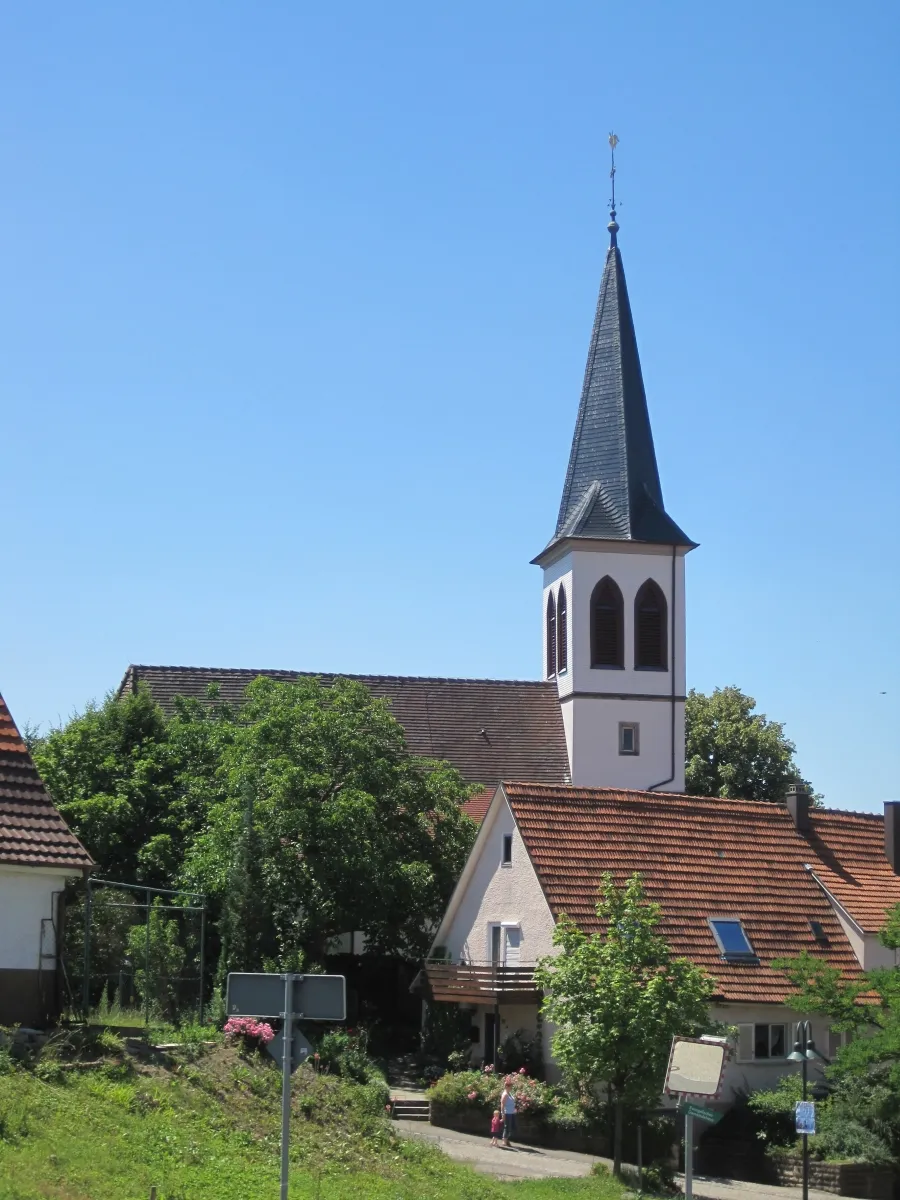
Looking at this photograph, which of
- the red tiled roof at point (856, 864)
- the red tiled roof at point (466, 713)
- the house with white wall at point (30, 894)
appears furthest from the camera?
the red tiled roof at point (466, 713)

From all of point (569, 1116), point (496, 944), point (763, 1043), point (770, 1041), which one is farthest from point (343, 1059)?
point (770, 1041)

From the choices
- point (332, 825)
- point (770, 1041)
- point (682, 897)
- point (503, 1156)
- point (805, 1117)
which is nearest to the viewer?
point (805, 1117)

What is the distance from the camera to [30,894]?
22.5 metres

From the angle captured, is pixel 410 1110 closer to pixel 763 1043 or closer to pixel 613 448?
pixel 763 1043

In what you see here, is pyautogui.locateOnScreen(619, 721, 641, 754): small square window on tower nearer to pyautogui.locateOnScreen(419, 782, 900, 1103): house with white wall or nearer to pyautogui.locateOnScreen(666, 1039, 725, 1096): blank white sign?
pyautogui.locateOnScreen(419, 782, 900, 1103): house with white wall

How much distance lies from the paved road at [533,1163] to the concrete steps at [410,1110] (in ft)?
2.68

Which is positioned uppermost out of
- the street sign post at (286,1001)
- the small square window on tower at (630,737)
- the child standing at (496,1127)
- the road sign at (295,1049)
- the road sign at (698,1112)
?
the small square window on tower at (630,737)

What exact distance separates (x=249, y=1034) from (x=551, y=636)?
32194 mm

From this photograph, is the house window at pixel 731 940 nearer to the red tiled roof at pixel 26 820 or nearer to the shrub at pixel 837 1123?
the shrub at pixel 837 1123

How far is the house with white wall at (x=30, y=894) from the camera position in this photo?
72.2 feet

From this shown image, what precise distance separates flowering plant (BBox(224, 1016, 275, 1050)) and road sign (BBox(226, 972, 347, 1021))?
31.4ft

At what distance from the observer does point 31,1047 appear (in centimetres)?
2047

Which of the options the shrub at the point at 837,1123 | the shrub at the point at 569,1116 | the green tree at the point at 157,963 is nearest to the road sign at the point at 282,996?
the green tree at the point at 157,963

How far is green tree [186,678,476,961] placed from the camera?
3419 centimetres
